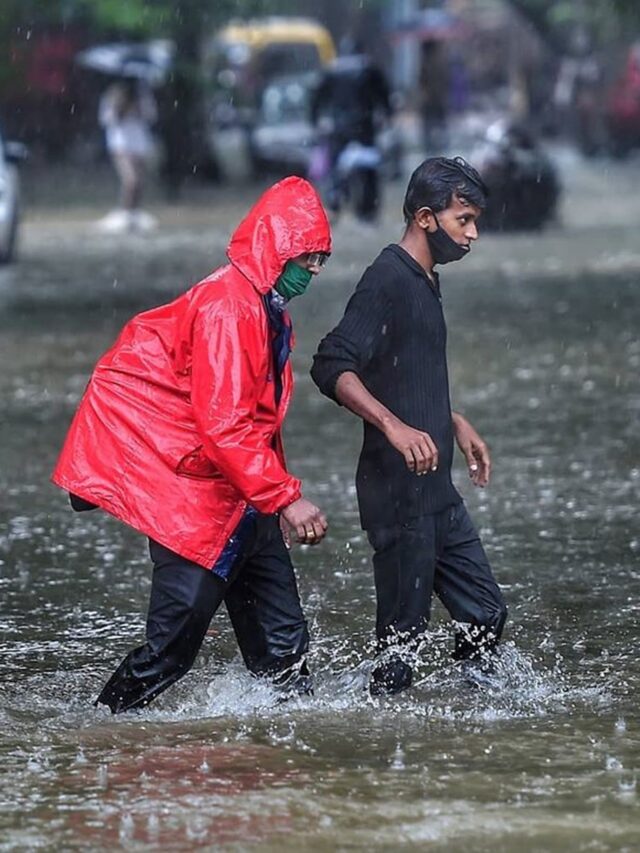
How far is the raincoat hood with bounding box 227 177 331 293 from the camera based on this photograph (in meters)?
5.38

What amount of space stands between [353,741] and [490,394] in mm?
6335

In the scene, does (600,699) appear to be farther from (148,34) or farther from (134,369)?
(148,34)

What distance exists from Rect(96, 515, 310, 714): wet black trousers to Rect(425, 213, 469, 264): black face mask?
846 millimetres

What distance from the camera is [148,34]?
32.6 meters

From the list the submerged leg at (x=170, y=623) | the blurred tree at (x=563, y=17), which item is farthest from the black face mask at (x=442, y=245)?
the blurred tree at (x=563, y=17)

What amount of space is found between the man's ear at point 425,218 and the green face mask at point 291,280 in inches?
14.7

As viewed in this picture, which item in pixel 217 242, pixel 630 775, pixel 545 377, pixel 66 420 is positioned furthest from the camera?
pixel 217 242

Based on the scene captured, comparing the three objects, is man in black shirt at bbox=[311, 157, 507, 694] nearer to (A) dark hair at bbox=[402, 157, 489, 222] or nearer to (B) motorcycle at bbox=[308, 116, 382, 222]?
(A) dark hair at bbox=[402, 157, 489, 222]

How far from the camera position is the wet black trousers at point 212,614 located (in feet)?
18.1

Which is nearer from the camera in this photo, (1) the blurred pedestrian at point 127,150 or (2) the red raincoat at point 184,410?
(2) the red raincoat at point 184,410

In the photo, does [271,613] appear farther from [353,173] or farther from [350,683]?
[353,173]

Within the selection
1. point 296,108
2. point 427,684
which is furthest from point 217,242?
point 427,684

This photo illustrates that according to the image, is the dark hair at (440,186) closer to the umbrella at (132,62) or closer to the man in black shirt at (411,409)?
the man in black shirt at (411,409)

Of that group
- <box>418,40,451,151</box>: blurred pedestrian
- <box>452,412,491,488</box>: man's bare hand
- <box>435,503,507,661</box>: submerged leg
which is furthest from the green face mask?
<box>418,40,451,151</box>: blurred pedestrian
